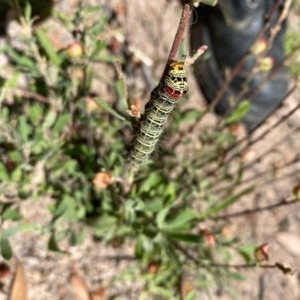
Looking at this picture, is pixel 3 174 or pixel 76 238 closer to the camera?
pixel 3 174

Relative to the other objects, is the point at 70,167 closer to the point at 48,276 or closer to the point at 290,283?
the point at 48,276

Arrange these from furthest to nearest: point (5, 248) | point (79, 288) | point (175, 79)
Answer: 1. point (79, 288)
2. point (5, 248)
3. point (175, 79)

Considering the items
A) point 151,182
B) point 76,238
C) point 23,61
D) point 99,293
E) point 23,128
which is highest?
point 23,61

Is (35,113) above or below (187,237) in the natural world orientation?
above

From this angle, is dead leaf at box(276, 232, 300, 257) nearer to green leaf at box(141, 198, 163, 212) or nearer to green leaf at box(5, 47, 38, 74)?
green leaf at box(141, 198, 163, 212)

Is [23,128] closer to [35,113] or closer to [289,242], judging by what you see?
[35,113]

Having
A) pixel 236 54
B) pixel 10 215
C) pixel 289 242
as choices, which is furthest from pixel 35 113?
pixel 289 242

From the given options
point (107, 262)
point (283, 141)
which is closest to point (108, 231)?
point (107, 262)

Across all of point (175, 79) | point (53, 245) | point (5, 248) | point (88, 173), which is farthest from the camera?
point (88, 173)
